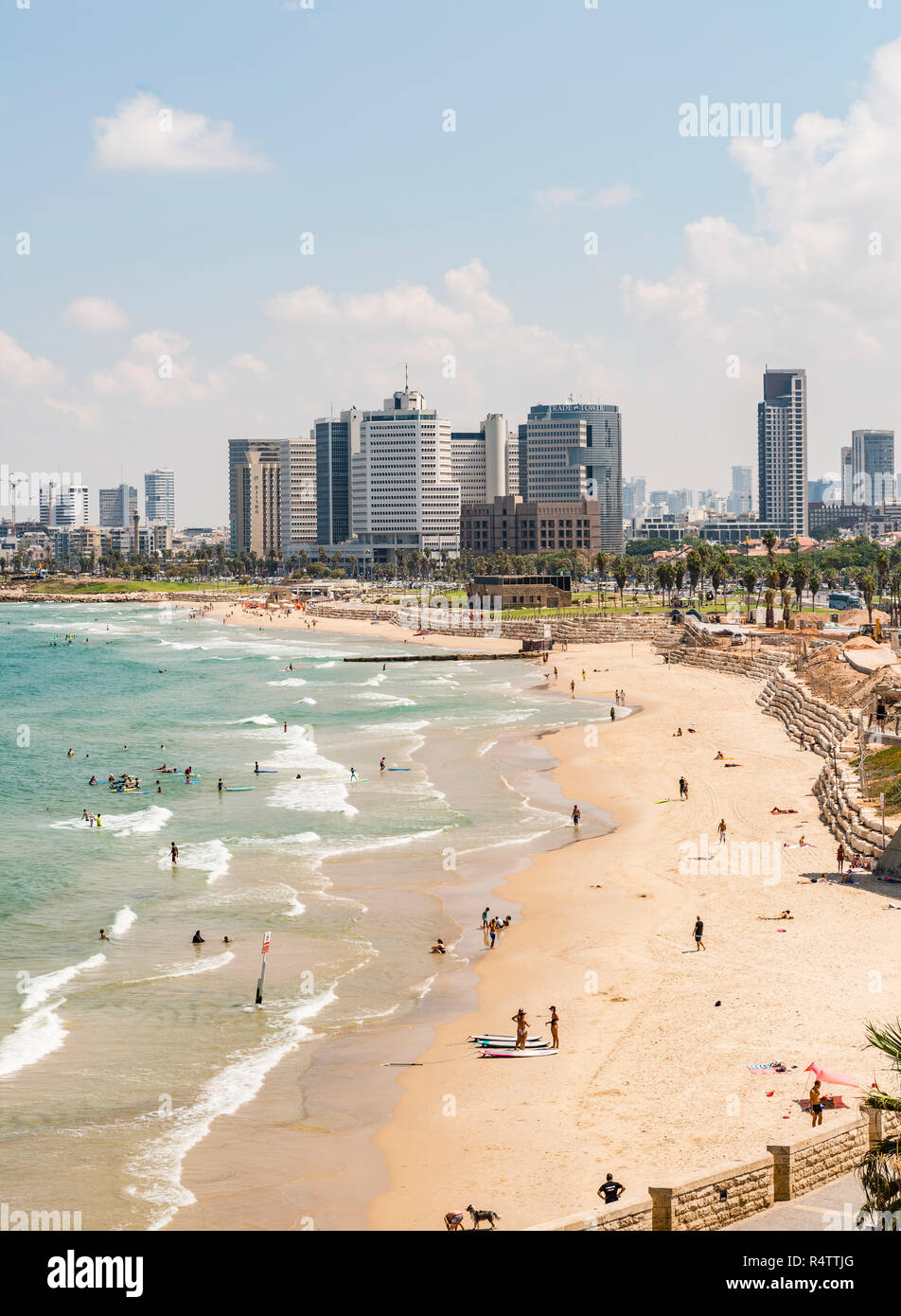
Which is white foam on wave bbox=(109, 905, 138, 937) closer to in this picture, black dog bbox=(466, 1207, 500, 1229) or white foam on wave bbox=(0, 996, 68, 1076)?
white foam on wave bbox=(0, 996, 68, 1076)

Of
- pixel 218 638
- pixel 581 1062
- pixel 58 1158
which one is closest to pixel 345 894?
pixel 581 1062

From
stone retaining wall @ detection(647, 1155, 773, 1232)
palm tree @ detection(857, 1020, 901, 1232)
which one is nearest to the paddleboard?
stone retaining wall @ detection(647, 1155, 773, 1232)

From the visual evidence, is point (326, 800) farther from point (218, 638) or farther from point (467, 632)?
point (218, 638)

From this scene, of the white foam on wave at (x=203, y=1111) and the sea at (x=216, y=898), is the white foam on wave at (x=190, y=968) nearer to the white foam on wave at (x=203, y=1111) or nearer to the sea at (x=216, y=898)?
the sea at (x=216, y=898)

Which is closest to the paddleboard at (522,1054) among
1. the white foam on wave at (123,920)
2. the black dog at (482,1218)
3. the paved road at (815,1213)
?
the black dog at (482,1218)

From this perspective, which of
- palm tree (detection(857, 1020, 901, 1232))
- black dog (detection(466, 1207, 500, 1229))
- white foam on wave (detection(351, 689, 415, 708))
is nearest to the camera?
palm tree (detection(857, 1020, 901, 1232))

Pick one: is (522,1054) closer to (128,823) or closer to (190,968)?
(190,968)
